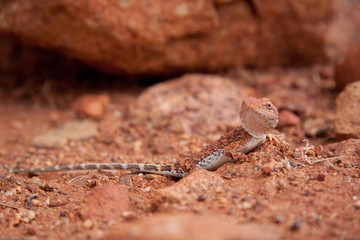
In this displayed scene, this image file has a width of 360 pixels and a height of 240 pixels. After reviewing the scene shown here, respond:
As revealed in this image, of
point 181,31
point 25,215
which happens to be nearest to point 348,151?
point 25,215

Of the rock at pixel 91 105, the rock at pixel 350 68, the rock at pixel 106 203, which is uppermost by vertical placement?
the rock at pixel 350 68

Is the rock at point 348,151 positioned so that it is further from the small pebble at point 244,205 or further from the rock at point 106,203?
the rock at point 106,203

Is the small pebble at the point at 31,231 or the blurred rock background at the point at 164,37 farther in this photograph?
the blurred rock background at the point at 164,37

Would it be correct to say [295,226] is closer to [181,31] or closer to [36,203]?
[36,203]

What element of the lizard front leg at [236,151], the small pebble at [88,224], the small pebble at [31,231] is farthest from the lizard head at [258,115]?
the small pebble at [31,231]

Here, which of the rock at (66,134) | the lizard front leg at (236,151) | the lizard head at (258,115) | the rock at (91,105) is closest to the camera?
the lizard head at (258,115)

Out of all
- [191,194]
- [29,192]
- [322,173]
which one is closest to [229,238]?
[191,194]
